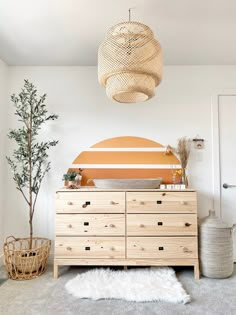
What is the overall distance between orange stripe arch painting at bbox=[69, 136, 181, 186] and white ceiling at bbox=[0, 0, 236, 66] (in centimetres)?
110

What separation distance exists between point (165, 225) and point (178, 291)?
613mm

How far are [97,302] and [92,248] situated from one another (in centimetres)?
55

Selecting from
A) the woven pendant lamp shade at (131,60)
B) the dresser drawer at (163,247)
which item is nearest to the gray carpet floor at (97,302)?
the dresser drawer at (163,247)

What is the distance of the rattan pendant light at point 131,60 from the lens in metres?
1.56

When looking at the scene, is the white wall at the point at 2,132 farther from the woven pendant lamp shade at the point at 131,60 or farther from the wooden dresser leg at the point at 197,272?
the wooden dresser leg at the point at 197,272

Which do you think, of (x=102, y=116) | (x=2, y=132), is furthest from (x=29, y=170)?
(x=102, y=116)

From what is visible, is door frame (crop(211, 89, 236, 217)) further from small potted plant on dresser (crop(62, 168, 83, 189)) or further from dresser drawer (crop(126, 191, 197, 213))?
small potted plant on dresser (crop(62, 168, 83, 189))

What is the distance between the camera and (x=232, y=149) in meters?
2.97

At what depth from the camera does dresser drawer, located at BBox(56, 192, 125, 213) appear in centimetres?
247

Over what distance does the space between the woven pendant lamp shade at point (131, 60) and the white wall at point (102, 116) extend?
133cm

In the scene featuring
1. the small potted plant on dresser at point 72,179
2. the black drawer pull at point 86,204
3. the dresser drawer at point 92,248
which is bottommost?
the dresser drawer at point 92,248

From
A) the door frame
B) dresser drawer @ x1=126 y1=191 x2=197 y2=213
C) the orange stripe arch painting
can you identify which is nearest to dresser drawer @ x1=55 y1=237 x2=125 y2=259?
dresser drawer @ x1=126 y1=191 x2=197 y2=213

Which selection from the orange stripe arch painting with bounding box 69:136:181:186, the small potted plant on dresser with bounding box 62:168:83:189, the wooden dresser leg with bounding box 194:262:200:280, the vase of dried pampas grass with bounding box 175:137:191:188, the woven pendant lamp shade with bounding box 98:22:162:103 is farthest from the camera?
the orange stripe arch painting with bounding box 69:136:181:186

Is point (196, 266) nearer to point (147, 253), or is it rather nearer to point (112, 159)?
point (147, 253)
